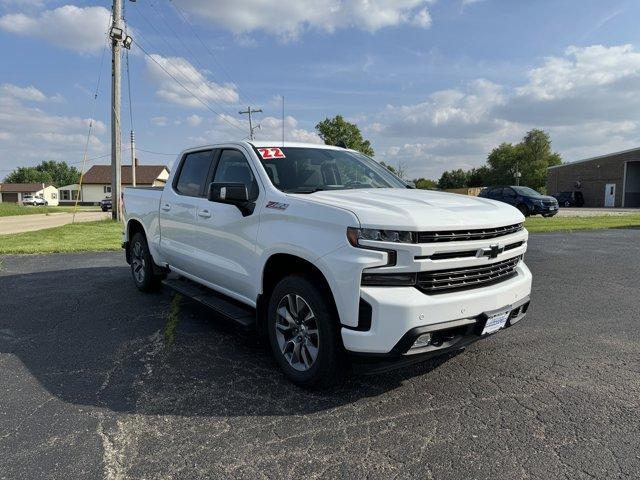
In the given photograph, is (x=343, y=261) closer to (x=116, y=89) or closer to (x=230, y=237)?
(x=230, y=237)

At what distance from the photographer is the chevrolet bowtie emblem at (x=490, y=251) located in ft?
11.4

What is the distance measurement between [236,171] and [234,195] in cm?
81

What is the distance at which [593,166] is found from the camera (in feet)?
166

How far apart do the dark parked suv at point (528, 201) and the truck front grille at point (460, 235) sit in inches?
847

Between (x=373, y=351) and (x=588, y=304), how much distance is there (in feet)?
14.4

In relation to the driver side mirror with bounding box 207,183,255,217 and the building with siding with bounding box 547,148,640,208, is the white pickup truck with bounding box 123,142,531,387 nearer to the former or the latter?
the driver side mirror with bounding box 207,183,255,217

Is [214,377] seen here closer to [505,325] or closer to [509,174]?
[505,325]

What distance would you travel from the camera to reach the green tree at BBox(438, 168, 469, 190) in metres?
108

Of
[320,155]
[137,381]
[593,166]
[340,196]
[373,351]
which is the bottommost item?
[137,381]

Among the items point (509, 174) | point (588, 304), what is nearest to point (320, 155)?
point (588, 304)

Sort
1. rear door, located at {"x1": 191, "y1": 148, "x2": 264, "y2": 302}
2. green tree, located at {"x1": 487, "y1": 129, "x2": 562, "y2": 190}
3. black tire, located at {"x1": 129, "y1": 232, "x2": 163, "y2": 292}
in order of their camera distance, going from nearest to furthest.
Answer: rear door, located at {"x1": 191, "y1": 148, "x2": 264, "y2": 302} → black tire, located at {"x1": 129, "y1": 232, "x2": 163, "y2": 292} → green tree, located at {"x1": 487, "y1": 129, "x2": 562, "y2": 190}

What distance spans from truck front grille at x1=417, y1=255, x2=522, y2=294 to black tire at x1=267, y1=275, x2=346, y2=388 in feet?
2.23

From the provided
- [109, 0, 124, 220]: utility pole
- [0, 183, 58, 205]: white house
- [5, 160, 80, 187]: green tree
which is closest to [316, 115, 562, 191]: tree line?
[109, 0, 124, 220]: utility pole

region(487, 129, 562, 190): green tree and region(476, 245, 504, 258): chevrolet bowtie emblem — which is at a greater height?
region(487, 129, 562, 190): green tree
